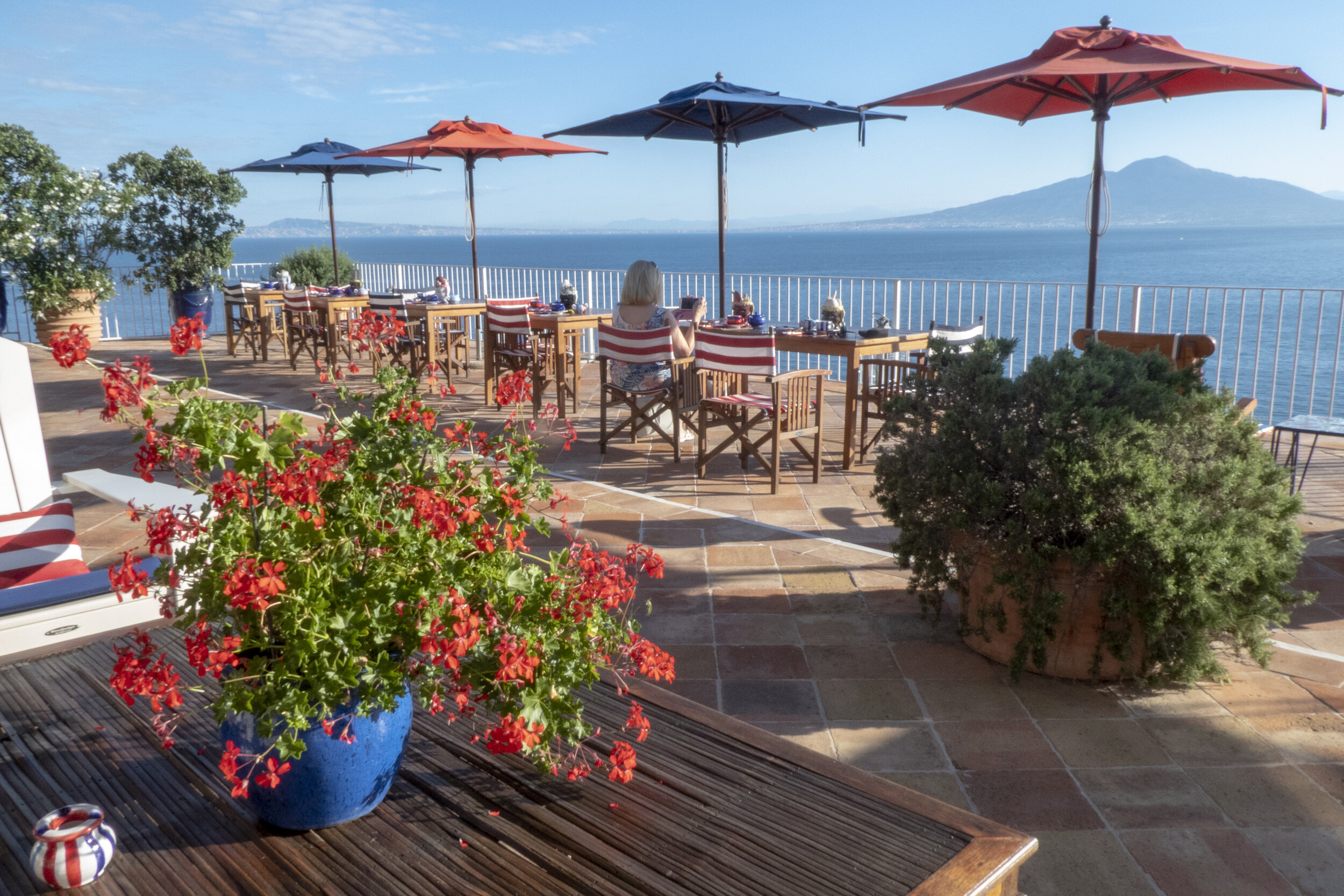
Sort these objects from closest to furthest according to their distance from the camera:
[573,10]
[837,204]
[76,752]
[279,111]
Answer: [76,752] < [573,10] < [279,111] < [837,204]

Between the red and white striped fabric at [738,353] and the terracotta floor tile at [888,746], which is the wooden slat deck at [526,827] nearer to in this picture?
the terracotta floor tile at [888,746]

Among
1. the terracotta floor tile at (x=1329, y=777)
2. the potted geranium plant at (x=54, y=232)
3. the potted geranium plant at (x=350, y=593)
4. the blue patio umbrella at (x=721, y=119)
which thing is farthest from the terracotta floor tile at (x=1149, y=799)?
the potted geranium plant at (x=54, y=232)

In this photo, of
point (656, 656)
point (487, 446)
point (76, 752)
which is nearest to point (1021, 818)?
point (656, 656)

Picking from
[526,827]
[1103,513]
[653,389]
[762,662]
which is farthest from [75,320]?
[526,827]

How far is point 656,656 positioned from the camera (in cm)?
129

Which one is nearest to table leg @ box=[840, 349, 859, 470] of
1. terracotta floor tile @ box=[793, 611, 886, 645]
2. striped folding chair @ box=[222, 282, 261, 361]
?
terracotta floor tile @ box=[793, 611, 886, 645]

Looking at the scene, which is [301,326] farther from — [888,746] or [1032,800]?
[1032,800]

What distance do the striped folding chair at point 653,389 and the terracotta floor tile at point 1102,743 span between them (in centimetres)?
308

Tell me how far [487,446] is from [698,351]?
12.1 feet

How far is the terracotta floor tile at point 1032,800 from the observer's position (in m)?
2.03

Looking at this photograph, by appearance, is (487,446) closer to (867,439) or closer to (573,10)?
(867,439)

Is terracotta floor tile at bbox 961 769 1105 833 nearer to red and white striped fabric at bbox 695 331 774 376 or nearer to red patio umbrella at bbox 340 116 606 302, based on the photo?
red and white striped fabric at bbox 695 331 774 376

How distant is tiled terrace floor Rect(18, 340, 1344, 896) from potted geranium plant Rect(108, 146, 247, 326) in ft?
29.0

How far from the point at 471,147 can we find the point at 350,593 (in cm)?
725
